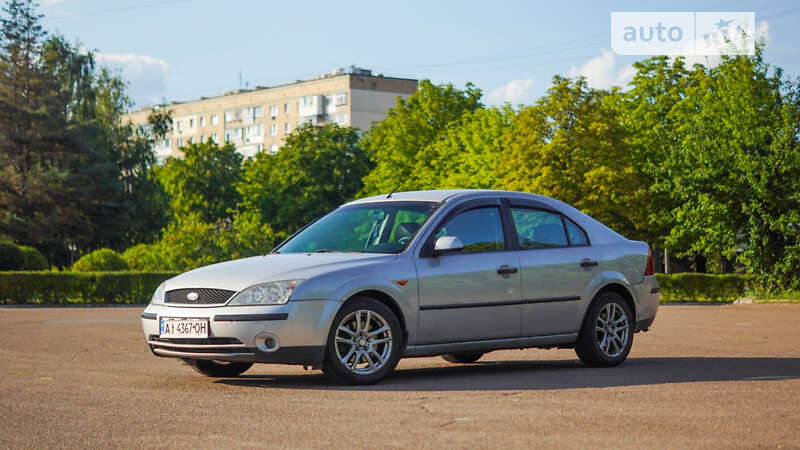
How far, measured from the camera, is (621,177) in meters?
53.6

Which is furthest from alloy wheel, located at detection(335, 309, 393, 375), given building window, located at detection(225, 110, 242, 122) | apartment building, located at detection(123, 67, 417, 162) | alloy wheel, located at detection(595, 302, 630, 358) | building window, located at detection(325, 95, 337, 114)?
building window, located at detection(225, 110, 242, 122)

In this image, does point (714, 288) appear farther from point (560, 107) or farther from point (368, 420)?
point (368, 420)

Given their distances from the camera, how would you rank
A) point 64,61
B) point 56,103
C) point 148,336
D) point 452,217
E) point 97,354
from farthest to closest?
point 64,61 → point 56,103 → point 97,354 → point 452,217 → point 148,336

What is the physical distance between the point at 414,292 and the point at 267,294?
1356 millimetres

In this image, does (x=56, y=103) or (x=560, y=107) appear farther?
(x=56, y=103)

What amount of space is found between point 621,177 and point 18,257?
26.6 metres

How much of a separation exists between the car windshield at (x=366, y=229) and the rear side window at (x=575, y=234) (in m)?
1.68

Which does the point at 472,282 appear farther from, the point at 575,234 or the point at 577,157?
the point at 577,157

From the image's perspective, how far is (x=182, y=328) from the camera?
9609 mm

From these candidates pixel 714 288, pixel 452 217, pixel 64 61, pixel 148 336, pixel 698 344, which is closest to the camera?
pixel 148 336

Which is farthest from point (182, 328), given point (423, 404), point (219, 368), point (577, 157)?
point (577, 157)

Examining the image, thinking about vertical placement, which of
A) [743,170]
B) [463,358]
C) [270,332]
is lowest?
[463,358]

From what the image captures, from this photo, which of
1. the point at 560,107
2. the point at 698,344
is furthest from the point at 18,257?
the point at 698,344

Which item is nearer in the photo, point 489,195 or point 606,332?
point 489,195
